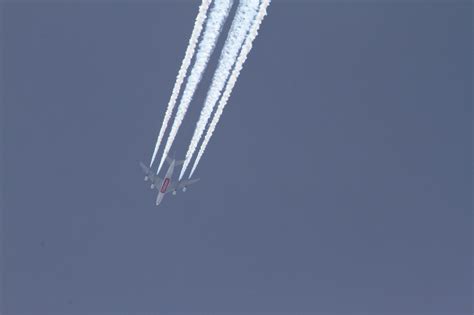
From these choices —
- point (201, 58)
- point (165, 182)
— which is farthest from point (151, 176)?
point (201, 58)

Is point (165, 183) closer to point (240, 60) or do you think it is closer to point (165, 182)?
point (165, 182)

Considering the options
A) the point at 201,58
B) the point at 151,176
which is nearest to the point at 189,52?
the point at 201,58

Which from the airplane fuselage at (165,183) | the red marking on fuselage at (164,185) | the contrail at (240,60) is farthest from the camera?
the red marking on fuselage at (164,185)

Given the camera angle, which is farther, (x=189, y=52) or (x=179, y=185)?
(x=179, y=185)

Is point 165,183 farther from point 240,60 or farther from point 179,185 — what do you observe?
point 240,60

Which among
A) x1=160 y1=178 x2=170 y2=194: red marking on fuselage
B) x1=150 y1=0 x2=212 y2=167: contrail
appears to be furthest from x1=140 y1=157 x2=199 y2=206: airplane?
x1=150 y1=0 x2=212 y2=167: contrail

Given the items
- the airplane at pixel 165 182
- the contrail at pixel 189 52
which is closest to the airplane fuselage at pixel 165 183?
the airplane at pixel 165 182

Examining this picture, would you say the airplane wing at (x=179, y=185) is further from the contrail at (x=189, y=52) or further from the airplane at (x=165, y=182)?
the contrail at (x=189, y=52)

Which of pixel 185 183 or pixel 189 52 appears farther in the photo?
pixel 185 183

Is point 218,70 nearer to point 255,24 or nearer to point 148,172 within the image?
point 255,24

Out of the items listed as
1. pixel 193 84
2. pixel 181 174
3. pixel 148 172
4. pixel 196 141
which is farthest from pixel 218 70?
pixel 148 172

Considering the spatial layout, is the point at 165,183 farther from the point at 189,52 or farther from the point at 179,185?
the point at 189,52

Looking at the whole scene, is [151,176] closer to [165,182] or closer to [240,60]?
[165,182]

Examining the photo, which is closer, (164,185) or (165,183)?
(165,183)
